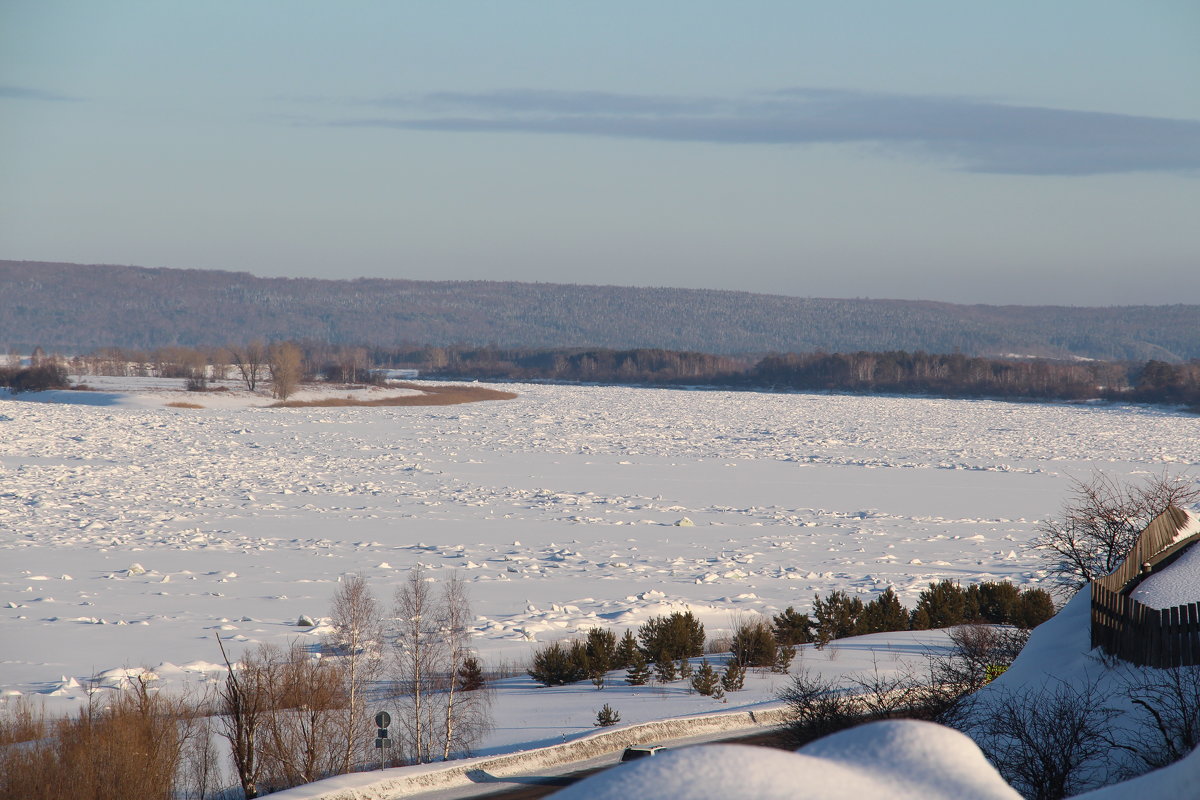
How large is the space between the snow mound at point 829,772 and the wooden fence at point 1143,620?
6.32 meters

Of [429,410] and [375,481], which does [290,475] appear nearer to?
[375,481]

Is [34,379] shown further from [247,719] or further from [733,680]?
[247,719]

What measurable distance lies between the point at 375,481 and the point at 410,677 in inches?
803

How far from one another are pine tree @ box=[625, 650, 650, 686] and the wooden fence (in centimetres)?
694

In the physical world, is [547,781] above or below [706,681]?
above

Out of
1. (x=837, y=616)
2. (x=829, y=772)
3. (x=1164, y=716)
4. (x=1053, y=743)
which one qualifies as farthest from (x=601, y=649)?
(x=829, y=772)

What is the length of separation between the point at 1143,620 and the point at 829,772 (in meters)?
7.54

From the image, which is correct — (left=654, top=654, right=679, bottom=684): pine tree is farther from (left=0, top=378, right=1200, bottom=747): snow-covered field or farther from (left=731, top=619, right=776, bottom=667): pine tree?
(left=0, top=378, right=1200, bottom=747): snow-covered field

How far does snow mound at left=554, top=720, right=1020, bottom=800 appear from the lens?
379cm

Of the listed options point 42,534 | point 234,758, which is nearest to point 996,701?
point 234,758

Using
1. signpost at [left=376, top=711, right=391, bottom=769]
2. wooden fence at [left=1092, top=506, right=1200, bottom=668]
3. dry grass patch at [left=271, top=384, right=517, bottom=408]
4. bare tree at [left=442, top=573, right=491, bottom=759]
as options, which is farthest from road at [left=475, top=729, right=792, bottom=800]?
dry grass patch at [left=271, top=384, right=517, bottom=408]

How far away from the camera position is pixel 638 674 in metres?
16.6

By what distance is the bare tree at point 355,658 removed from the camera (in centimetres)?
1345

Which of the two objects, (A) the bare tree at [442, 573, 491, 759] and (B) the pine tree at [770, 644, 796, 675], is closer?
(A) the bare tree at [442, 573, 491, 759]
